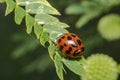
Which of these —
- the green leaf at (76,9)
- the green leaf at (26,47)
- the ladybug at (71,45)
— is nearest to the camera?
the ladybug at (71,45)

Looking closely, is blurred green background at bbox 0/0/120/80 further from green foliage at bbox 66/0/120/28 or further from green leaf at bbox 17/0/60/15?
green leaf at bbox 17/0/60/15

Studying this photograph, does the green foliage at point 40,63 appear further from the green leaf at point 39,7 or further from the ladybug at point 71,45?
the green leaf at point 39,7

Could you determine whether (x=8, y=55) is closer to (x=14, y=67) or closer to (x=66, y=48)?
(x=14, y=67)

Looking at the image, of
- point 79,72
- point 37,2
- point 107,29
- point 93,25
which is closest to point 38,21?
point 37,2

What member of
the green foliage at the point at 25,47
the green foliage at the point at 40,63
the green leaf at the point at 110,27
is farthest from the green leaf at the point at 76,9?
the green foliage at the point at 40,63

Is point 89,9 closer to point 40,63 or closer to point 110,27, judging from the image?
point 110,27
